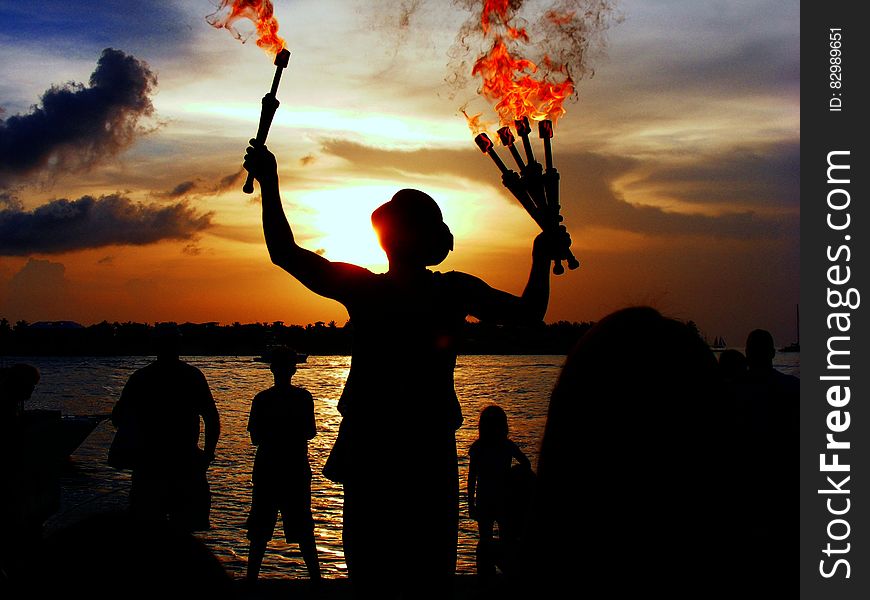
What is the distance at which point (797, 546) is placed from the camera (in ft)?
6.66

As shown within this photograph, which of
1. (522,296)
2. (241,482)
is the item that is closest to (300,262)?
(522,296)

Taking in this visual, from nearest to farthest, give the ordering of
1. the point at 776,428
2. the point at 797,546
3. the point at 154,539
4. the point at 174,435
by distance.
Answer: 1. the point at 154,539
2. the point at 797,546
3. the point at 174,435
4. the point at 776,428

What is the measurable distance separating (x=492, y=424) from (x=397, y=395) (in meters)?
4.39

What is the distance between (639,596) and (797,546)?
2.02ft

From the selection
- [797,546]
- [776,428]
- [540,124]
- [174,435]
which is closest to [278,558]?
[174,435]

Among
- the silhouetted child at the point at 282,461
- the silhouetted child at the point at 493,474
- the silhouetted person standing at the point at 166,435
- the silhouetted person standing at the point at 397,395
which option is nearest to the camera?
the silhouetted person standing at the point at 397,395

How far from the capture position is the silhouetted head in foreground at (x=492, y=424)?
7.55 metres

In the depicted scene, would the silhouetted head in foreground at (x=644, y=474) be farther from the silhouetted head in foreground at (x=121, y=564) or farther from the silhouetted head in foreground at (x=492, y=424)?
the silhouetted head in foreground at (x=492, y=424)

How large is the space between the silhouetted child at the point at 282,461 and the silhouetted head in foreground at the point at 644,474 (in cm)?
628

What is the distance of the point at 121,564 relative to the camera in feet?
4.35

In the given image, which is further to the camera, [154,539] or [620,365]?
[620,365]

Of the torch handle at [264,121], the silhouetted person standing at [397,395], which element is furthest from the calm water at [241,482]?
the torch handle at [264,121]

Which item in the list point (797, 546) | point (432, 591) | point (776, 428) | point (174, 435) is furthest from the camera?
point (776, 428)

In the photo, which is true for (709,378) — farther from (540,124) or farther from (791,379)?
(791,379)
